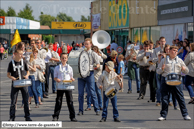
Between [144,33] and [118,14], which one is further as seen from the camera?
[118,14]

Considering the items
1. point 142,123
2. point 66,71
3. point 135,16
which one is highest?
point 135,16

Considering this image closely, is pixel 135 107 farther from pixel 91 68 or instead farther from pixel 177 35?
pixel 177 35

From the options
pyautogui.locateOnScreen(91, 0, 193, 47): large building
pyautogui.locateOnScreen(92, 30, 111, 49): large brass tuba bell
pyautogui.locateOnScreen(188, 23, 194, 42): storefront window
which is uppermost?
pyautogui.locateOnScreen(91, 0, 193, 47): large building

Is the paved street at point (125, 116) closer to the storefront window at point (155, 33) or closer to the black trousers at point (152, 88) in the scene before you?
the black trousers at point (152, 88)

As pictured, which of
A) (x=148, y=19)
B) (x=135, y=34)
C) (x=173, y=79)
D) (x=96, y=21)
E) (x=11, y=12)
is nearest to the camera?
(x=173, y=79)

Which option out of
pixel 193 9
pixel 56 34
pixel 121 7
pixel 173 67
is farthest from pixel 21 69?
pixel 56 34

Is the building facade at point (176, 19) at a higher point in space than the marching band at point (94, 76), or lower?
higher

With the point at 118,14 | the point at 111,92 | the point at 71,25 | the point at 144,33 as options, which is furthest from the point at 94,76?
the point at 71,25

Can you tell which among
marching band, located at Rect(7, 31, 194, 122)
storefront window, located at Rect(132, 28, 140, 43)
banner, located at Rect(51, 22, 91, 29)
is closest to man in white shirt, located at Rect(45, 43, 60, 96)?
marching band, located at Rect(7, 31, 194, 122)

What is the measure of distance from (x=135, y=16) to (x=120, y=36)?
666 cm

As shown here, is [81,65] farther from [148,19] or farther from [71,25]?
[71,25]

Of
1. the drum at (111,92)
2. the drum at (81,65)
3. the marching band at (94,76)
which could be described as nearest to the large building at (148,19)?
the marching band at (94,76)

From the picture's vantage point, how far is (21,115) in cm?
1039

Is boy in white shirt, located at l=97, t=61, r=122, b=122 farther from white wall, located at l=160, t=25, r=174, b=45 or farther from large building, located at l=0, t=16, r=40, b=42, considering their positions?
large building, located at l=0, t=16, r=40, b=42
